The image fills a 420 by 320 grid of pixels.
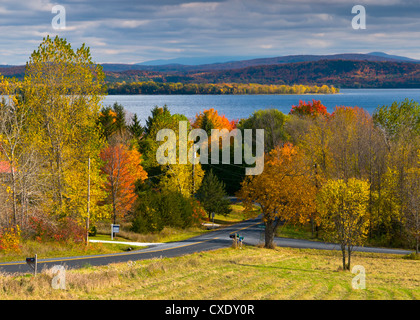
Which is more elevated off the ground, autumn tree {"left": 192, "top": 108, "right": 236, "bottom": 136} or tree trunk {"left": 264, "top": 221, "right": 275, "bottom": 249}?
autumn tree {"left": 192, "top": 108, "right": 236, "bottom": 136}

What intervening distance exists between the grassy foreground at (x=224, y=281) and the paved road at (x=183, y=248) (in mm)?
3832

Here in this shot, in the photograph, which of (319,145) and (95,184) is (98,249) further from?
(319,145)

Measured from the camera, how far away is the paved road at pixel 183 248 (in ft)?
106

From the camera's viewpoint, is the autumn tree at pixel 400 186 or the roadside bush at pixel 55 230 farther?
the autumn tree at pixel 400 186

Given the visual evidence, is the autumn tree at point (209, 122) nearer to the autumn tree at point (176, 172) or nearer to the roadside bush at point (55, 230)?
the autumn tree at point (176, 172)

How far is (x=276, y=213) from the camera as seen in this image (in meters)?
43.2

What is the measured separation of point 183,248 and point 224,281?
1660 centimetres

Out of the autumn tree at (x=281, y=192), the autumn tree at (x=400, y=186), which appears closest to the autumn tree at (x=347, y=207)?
the autumn tree at (x=281, y=192)

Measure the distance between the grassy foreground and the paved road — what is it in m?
3.83

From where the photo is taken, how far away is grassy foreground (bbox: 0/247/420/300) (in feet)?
68.6

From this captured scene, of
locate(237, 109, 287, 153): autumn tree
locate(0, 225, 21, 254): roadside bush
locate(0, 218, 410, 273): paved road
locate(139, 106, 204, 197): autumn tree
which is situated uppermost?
locate(237, 109, 287, 153): autumn tree

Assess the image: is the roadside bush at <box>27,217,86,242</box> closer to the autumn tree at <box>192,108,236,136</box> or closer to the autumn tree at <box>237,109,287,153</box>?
the autumn tree at <box>237,109,287,153</box>

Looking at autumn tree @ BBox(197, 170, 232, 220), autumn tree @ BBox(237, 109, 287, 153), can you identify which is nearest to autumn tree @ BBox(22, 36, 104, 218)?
autumn tree @ BBox(197, 170, 232, 220)

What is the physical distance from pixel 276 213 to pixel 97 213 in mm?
16897
